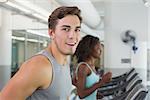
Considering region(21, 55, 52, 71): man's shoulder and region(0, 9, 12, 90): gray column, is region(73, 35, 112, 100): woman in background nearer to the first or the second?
region(21, 55, 52, 71): man's shoulder

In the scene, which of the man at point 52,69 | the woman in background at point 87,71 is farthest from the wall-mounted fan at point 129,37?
the man at point 52,69

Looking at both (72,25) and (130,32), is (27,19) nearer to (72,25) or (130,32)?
(130,32)

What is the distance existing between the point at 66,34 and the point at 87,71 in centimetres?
103

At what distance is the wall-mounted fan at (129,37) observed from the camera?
213 inches

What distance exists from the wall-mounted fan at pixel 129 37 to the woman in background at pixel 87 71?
3.26m

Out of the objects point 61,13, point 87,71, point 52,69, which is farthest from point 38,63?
point 87,71

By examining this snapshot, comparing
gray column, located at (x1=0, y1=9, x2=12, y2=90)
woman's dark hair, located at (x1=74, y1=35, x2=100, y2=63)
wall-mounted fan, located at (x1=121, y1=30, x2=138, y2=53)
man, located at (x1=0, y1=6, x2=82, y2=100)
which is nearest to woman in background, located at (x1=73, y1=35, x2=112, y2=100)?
woman's dark hair, located at (x1=74, y1=35, x2=100, y2=63)

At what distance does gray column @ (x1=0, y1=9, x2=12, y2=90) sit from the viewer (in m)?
6.44

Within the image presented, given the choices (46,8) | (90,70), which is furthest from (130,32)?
(90,70)

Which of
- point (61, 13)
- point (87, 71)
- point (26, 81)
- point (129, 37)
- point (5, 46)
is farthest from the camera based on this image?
point (5, 46)

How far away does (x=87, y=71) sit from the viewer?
6.96 feet

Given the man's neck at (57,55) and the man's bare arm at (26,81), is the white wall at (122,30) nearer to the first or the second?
the man's neck at (57,55)

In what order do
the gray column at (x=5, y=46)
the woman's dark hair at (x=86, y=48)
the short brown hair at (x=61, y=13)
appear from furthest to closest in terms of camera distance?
the gray column at (x=5, y=46) < the woman's dark hair at (x=86, y=48) < the short brown hair at (x=61, y=13)

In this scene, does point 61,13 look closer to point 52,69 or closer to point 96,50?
point 52,69
